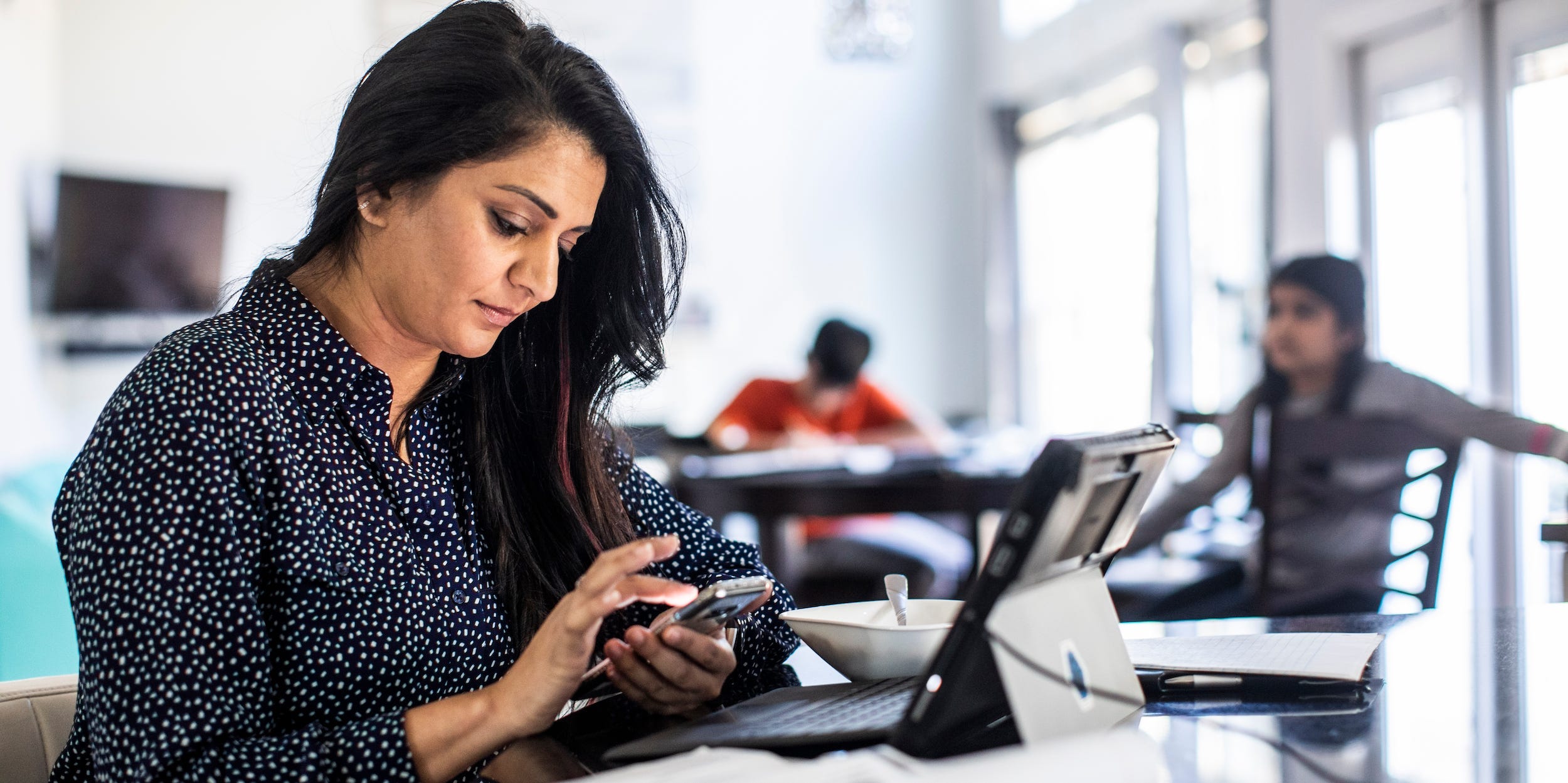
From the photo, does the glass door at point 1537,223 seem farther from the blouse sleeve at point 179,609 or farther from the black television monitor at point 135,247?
the black television monitor at point 135,247

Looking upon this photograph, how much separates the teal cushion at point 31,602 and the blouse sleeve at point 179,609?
1.06 meters

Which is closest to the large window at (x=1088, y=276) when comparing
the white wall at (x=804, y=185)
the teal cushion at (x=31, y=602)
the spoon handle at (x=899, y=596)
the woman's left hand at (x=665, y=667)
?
the white wall at (x=804, y=185)

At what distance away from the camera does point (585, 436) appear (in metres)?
1.43

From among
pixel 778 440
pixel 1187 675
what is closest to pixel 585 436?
pixel 1187 675

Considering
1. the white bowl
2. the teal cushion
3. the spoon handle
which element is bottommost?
the teal cushion

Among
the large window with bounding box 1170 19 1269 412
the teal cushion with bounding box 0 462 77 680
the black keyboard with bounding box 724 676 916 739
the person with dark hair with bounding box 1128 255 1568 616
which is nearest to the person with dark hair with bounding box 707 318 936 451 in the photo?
the large window with bounding box 1170 19 1269 412

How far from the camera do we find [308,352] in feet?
3.71

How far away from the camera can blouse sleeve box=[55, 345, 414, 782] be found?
2.89 feet

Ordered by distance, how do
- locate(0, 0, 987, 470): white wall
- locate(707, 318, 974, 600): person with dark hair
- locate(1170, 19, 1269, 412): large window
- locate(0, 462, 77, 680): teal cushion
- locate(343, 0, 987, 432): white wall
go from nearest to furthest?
locate(0, 462, 77, 680): teal cushion < locate(707, 318, 974, 600): person with dark hair < locate(1170, 19, 1269, 412): large window < locate(0, 0, 987, 470): white wall < locate(343, 0, 987, 432): white wall

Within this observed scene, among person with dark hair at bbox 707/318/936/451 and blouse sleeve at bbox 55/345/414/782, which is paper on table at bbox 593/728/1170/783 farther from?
person with dark hair at bbox 707/318/936/451

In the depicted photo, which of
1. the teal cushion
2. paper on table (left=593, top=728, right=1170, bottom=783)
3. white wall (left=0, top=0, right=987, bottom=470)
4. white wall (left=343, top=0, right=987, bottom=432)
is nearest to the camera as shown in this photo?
paper on table (left=593, top=728, right=1170, bottom=783)

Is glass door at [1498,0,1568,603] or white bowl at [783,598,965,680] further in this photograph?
glass door at [1498,0,1568,603]

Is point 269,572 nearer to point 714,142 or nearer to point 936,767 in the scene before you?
point 936,767

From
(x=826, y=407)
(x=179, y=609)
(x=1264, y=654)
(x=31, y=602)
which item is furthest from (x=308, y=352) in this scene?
(x=826, y=407)
